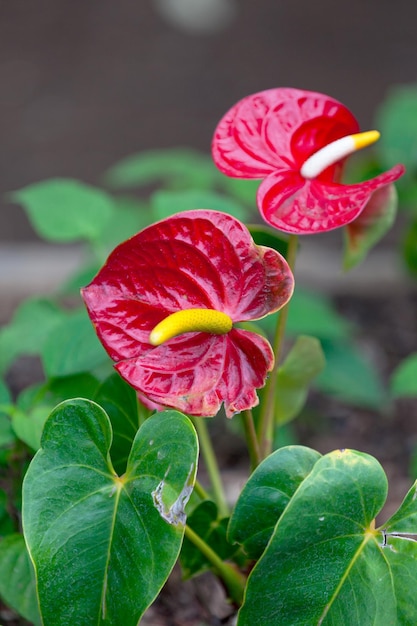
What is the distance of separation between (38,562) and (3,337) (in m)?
0.38

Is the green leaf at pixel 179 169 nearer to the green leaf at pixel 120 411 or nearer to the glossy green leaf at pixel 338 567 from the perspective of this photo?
the green leaf at pixel 120 411

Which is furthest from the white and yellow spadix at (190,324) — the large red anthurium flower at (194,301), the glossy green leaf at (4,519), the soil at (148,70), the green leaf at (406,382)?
the soil at (148,70)

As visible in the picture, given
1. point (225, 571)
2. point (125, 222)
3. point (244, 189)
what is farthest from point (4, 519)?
point (125, 222)

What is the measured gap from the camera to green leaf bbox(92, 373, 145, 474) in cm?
56

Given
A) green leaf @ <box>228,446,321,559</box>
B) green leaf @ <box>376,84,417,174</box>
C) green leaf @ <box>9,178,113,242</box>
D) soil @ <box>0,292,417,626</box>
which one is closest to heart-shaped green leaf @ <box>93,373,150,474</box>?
green leaf @ <box>228,446,321,559</box>

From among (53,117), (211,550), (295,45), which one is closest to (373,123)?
(295,45)

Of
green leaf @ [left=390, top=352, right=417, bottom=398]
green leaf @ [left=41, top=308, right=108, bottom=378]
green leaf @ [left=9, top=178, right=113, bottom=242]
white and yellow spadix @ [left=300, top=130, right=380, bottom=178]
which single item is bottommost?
green leaf @ [left=390, top=352, right=417, bottom=398]

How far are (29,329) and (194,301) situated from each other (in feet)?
1.23

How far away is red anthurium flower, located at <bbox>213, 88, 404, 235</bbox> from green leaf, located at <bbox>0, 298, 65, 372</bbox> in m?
0.31

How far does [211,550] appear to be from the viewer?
1.93ft

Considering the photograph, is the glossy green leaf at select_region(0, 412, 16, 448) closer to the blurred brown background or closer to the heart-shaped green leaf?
the heart-shaped green leaf

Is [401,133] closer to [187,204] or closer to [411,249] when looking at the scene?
[411,249]

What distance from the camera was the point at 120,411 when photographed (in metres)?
0.57

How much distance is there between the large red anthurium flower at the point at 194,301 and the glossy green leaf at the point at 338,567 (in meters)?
0.07
